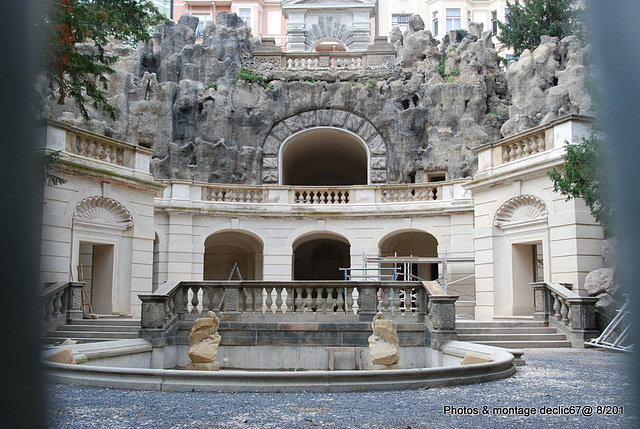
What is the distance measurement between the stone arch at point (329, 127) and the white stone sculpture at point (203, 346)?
1713 centimetres

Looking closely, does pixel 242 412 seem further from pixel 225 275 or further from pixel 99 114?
pixel 99 114

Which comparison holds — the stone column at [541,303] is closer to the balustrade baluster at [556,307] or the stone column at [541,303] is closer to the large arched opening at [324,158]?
the balustrade baluster at [556,307]

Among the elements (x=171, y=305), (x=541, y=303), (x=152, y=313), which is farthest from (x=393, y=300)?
(x=152, y=313)

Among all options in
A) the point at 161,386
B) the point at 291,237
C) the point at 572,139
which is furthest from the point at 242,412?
the point at 291,237

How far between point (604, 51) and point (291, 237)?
68.9 feet

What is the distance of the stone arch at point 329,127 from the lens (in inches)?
1099

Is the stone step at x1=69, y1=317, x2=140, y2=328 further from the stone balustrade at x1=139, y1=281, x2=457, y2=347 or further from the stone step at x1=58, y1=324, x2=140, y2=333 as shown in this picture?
the stone balustrade at x1=139, y1=281, x2=457, y2=347

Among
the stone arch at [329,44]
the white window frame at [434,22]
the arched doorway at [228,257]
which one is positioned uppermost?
the white window frame at [434,22]

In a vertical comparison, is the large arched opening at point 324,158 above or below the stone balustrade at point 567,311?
above

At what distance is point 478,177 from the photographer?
56.4 feet

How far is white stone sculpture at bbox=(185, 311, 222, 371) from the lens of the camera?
1097 centimetres

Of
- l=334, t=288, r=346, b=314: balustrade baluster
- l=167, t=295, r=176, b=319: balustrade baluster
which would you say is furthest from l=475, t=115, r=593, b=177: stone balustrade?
l=167, t=295, r=176, b=319: balustrade baluster

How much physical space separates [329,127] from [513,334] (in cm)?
1680

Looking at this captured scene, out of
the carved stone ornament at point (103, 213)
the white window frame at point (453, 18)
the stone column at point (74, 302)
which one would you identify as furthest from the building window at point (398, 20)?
the stone column at point (74, 302)
